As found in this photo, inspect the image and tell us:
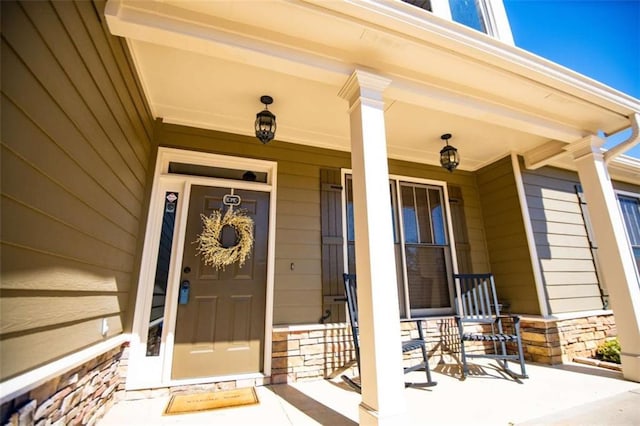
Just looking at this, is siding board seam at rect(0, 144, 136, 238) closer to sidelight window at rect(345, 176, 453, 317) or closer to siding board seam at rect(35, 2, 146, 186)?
siding board seam at rect(35, 2, 146, 186)

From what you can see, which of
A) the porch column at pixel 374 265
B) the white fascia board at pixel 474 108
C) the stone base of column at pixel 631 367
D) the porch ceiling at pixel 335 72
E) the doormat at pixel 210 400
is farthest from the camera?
the stone base of column at pixel 631 367

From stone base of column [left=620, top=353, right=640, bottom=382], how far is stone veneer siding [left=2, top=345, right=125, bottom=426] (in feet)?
14.0

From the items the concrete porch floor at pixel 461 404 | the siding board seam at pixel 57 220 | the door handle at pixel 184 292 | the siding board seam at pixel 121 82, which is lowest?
the concrete porch floor at pixel 461 404

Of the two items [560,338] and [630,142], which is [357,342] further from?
[630,142]

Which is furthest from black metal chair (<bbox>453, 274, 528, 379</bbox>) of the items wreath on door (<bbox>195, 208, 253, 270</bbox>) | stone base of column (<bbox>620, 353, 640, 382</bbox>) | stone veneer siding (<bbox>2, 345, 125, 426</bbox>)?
stone veneer siding (<bbox>2, 345, 125, 426</bbox>)

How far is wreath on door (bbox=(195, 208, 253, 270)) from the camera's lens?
9.06ft

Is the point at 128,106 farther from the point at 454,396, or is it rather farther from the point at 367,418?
the point at 454,396

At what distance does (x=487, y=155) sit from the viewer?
3885 millimetres

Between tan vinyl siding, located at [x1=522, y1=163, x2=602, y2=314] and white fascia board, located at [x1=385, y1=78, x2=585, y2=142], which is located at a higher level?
white fascia board, located at [x1=385, y1=78, x2=585, y2=142]

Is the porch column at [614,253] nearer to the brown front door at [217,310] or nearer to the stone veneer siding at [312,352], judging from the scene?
the stone veneer siding at [312,352]

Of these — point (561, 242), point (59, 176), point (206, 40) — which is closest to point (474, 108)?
point (206, 40)

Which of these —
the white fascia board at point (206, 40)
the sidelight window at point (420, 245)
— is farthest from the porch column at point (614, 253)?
the white fascia board at point (206, 40)

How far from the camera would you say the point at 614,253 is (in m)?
2.81

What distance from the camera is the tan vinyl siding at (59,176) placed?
1.06m
